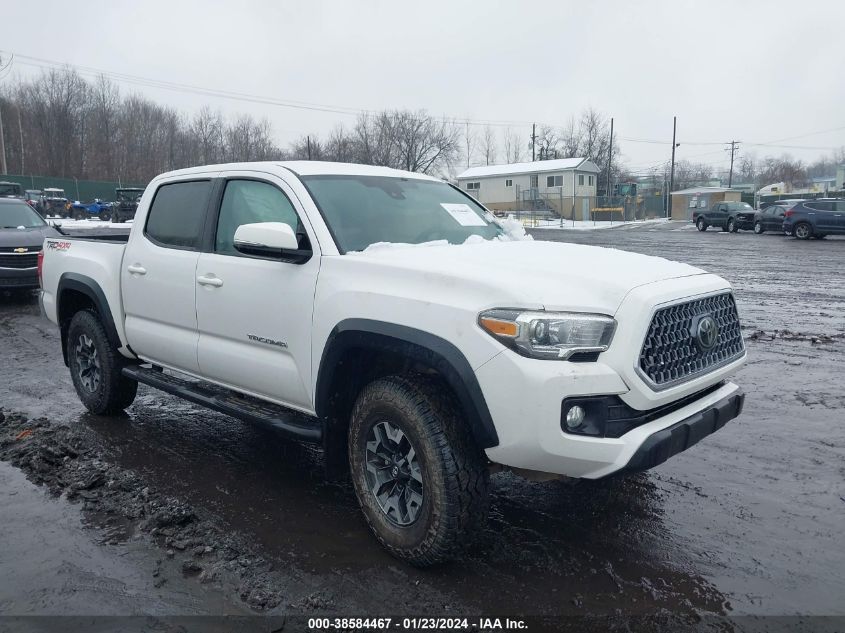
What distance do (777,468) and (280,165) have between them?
12.5 feet

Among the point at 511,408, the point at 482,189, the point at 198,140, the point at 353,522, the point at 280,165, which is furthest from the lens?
the point at 198,140

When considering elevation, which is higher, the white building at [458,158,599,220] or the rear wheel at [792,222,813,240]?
the white building at [458,158,599,220]

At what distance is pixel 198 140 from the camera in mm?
79375

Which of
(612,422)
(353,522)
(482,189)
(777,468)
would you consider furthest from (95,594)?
(482,189)

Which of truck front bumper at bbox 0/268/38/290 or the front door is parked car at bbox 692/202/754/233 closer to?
truck front bumper at bbox 0/268/38/290

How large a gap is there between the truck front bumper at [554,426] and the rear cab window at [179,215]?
2638 mm

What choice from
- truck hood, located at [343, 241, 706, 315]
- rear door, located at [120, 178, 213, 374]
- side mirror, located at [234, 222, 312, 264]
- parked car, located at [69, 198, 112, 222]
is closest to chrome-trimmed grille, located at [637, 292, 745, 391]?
truck hood, located at [343, 241, 706, 315]

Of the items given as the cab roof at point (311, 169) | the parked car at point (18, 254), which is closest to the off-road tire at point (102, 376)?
the cab roof at point (311, 169)

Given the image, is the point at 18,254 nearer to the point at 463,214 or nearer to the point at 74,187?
the point at 463,214

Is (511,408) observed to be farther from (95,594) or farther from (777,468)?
(777,468)

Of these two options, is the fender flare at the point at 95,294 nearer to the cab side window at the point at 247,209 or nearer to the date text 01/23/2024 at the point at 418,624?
the cab side window at the point at 247,209

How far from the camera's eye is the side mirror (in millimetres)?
3566

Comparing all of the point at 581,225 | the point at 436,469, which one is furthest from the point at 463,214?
the point at 581,225

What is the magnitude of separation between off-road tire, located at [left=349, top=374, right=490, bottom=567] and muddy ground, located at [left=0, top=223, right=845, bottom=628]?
0.59 feet
